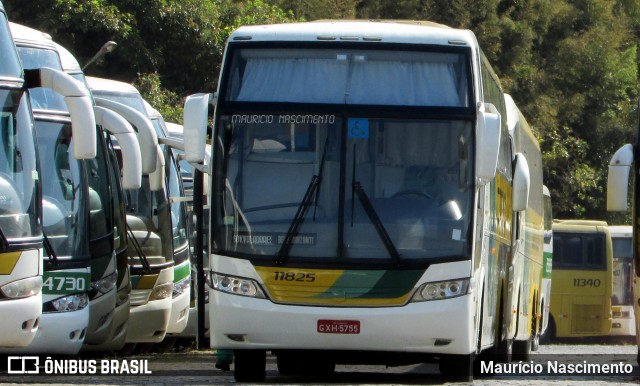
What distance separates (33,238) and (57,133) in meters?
3.38

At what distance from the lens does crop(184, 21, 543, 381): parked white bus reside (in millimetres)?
11438

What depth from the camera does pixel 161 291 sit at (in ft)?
52.9

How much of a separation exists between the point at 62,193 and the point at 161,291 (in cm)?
341

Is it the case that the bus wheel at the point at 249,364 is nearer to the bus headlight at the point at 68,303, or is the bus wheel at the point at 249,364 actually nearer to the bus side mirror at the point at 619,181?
the bus headlight at the point at 68,303

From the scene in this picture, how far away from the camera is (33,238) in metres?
9.83

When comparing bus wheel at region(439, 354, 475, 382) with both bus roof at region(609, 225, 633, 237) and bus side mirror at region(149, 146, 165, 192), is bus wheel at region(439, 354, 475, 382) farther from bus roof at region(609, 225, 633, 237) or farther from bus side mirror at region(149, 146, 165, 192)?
bus roof at region(609, 225, 633, 237)

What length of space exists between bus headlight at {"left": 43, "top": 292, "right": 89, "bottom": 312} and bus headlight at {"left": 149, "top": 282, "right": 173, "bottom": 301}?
320cm

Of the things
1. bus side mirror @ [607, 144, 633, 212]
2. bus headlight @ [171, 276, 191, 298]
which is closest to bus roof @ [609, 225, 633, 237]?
bus headlight @ [171, 276, 191, 298]

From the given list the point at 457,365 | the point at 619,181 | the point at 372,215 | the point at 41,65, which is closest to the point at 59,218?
the point at 41,65

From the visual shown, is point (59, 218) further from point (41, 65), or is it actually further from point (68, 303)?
point (41, 65)

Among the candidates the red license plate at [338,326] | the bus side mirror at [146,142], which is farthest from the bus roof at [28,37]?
the red license plate at [338,326]

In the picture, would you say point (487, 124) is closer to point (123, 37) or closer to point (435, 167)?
point (435, 167)

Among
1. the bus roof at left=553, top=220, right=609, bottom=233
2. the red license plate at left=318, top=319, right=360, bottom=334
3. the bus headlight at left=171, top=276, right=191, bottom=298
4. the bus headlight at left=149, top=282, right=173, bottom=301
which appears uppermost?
the bus roof at left=553, top=220, right=609, bottom=233

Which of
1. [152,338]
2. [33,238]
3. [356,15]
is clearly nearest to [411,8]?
[356,15]
